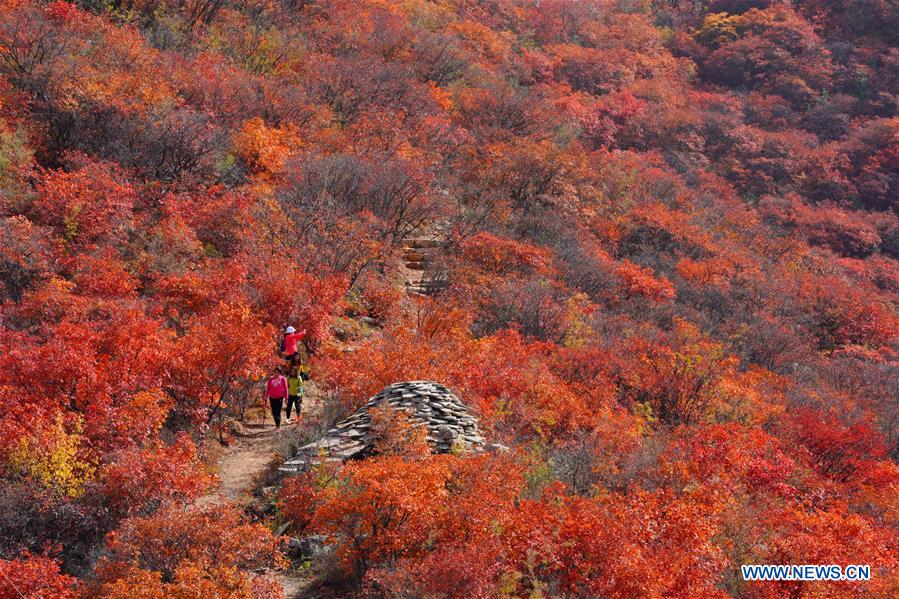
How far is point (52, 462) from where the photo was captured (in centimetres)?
771

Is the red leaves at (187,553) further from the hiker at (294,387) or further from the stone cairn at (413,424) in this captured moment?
the hiker at (294,387)

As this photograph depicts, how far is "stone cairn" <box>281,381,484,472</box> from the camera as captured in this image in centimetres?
952

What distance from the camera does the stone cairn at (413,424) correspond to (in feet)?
31.2

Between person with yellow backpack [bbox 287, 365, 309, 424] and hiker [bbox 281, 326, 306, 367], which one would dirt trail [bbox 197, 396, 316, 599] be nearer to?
person with yellow backpack [bbox 287, 365, 309, 424]

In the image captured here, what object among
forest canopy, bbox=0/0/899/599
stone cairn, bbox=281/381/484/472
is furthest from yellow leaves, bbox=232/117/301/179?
stone cairn, bbox=281/381/484/472

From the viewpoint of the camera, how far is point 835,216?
3409 centimetres

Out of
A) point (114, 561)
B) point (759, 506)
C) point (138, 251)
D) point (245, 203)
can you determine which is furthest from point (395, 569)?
point (245, 203)

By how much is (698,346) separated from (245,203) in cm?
1077

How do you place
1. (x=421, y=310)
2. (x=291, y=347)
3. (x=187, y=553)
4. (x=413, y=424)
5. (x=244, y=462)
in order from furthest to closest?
(x=421, y=310) < (x=291, y=347) < (x=244, y=462) < (x=413, y=424) < (x=187, y=553)

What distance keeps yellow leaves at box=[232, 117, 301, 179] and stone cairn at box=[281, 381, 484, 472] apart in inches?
386

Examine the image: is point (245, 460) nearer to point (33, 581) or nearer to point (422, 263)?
point (33, 581)

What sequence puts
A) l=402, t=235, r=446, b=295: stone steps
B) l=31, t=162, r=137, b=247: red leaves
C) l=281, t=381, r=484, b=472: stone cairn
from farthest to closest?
l=402, t=235, r=446, b=295: stone steps → l=31, t=162, r=137, b=247: red leaves → l=281, t=381, r=484, b=472: stone cairn

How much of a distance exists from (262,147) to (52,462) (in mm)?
12822

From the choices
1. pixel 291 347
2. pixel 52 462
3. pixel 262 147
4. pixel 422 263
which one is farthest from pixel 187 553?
pixel 422 263
